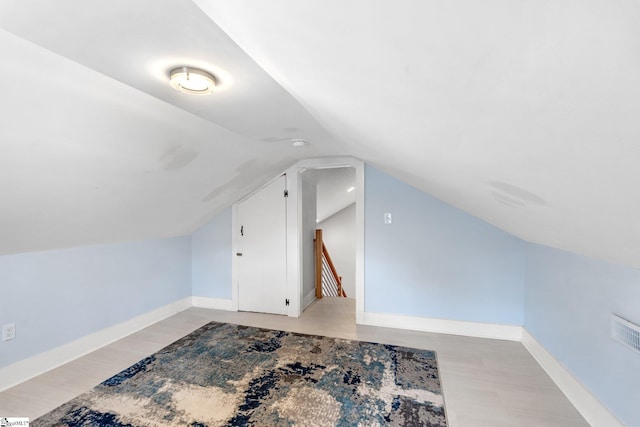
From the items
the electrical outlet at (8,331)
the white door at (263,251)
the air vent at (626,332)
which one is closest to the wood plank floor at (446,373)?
the white door at (263,251)

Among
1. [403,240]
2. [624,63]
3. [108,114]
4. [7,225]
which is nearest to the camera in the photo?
[624,63]

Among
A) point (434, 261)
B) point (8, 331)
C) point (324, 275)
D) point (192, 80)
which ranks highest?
point (192, 80)

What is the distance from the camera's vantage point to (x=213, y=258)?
4148mm

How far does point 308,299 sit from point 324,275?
2.06 meters

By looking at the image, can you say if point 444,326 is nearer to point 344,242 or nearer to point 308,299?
point 308,299

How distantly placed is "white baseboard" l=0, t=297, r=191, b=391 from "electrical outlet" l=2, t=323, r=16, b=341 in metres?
0.21

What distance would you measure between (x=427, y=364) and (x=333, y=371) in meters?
0.82

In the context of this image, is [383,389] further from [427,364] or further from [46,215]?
[46,215]

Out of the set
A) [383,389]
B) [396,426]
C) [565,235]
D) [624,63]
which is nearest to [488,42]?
[624,63]

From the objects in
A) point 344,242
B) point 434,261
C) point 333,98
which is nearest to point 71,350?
point 333,98

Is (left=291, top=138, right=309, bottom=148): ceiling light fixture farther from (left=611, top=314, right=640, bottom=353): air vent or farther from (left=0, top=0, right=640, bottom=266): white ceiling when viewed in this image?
(left=611, top=314, right=640, bottom=353): air vent

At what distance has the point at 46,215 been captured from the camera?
2.16 metres

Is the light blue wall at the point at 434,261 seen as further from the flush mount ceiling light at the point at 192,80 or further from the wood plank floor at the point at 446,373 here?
the flush mount ceiling light at the point at 192,80

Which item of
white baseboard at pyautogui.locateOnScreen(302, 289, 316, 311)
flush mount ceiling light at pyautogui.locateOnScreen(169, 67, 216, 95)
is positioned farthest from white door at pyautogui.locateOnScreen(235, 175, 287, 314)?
flush mount ceiling light at pyautogui.locateOnScreen(169, 67, 216, 95)
